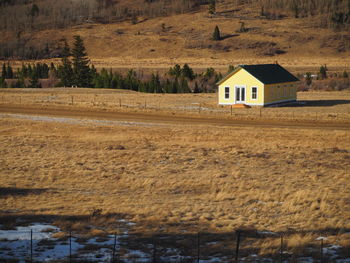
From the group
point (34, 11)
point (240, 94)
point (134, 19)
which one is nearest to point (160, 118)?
point (240, 94)

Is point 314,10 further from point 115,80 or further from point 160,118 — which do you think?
point 160,118

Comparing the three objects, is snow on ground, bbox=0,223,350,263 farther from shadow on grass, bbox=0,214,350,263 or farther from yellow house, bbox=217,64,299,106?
yellow house, bbox=217,64,299,106

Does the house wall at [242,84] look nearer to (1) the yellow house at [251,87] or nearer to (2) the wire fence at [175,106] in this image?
(1) the yellow house at [251,87]

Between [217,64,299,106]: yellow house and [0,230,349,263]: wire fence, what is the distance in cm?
3580

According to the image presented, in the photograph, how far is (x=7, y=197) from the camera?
2300cm

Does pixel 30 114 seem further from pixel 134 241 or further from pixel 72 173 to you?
pixel 134 241

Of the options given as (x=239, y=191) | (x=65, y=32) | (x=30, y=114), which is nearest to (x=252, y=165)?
(x=239, y=191)

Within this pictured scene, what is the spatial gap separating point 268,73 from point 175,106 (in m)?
9.37

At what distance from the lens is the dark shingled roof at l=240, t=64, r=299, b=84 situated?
53406 millimetres

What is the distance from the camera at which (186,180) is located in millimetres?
26141

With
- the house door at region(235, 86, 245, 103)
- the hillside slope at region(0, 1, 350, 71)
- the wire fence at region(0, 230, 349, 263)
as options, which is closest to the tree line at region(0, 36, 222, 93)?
the house door at region(235, 86, 245, 103)

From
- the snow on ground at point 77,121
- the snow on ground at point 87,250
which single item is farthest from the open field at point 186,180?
the snow on ground at point 87,250

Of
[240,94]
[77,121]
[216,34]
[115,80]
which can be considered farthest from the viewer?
[216,34]

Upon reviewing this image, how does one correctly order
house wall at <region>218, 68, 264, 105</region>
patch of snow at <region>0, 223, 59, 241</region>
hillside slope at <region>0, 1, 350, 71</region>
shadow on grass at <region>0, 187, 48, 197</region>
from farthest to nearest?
hillside slope at <region>0, 1, 350, 71</region>, house wall at <region>218, 68, 264, 105</region>, shadow on grass at <region>0, 187, 48, 197</region>, patch of snow at <region>0, 223, 59, 241</region>
